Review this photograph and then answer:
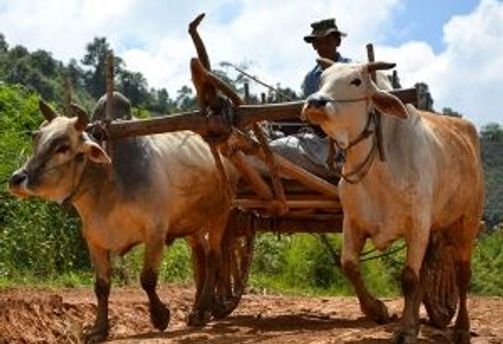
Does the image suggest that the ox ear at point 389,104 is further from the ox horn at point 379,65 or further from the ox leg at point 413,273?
the ox leg at point 413,273

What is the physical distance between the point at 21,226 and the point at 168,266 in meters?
2.38

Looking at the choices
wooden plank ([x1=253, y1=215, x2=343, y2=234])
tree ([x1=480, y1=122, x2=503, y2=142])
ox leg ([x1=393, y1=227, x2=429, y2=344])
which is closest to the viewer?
ox leg ([x1=393, y1=227, x2=429, y2=344])

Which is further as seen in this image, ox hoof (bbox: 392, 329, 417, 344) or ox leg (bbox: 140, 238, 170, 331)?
ox leg (bbox: 140, 238, 170, 331)

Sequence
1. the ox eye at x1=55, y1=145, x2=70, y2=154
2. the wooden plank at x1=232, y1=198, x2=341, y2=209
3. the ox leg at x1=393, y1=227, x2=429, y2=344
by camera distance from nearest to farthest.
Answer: the ox leg at x1=393, y1=227, x2=429, y2=344, the ox eye at x1=55, y1=145, x2=70, y2=154, the wooden plank at x1=232, y1=198, x2=341, y2=209

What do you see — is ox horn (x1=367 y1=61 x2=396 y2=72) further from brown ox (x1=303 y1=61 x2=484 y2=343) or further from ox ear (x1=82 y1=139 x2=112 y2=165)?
ox ear (x1=82 y1=139 x2=112 y2=165)

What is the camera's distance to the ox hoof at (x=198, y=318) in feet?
24.7

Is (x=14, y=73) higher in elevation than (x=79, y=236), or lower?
higher

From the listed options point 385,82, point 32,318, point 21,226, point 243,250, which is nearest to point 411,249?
point 385,82

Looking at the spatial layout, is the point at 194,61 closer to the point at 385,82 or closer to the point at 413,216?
the point at 385,82

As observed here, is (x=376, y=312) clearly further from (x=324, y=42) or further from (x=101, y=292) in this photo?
(x=324, y=42)

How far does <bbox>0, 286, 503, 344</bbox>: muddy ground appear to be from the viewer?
6.38 metres

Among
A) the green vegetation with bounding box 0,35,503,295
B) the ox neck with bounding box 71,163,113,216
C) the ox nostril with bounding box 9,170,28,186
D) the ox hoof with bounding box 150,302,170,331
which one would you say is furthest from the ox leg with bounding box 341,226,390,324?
the green vegetation with bounding box 0,35,503,295

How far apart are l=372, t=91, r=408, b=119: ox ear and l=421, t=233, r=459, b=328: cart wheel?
148cm

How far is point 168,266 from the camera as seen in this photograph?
570 inches
